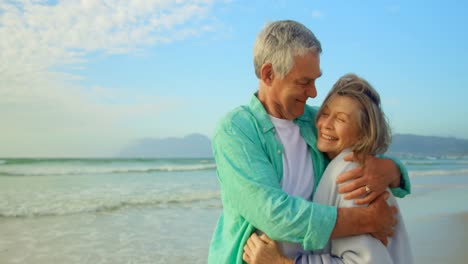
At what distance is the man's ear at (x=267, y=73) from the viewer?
1986 mm

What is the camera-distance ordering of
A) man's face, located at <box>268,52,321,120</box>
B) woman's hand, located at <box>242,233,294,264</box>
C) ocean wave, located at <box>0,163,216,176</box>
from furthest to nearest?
ocean wave, located at <box>0,163,216,176</box> → man's face, located at <box>268,52,321,120</box> → woman's hand, located at <box>242,233,294,264</box>

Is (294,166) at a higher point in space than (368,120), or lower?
lower

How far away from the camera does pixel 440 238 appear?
20.7 feet

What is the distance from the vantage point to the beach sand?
551 cm

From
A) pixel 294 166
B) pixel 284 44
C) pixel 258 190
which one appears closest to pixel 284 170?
pixel 294 166

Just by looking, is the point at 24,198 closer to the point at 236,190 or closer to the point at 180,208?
the point at 180,208

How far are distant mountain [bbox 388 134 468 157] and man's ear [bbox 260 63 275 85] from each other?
2400 centimetres

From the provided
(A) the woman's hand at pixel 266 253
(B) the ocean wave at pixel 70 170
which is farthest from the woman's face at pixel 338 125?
(B) the ocean wave at pixel 70 170

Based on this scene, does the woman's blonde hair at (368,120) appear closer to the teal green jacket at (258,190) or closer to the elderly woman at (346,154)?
the elderly woman at (346,154)

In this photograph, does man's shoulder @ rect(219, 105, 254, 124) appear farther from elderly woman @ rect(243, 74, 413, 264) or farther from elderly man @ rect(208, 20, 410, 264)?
elderly woman @ rect(243, 74, 413, 264)

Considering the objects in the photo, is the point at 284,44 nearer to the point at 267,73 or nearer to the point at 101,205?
the point at 267,73

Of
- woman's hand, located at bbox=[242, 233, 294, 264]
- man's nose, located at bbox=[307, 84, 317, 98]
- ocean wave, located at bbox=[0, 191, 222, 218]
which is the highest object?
man's nose, located at bbox=[307, 84, 317, 98]

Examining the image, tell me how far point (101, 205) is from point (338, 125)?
7.89m

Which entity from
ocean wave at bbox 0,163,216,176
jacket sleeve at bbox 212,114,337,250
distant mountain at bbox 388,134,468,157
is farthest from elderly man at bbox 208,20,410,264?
distant mountain at bbox 388,134,468,157
